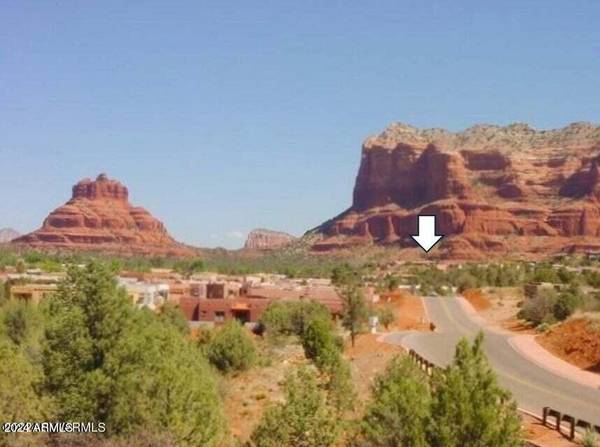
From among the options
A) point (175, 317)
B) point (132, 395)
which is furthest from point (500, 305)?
point (132, 395)

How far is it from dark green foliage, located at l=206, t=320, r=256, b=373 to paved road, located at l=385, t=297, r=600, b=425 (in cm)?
917

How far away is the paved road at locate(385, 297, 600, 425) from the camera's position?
2783 cm

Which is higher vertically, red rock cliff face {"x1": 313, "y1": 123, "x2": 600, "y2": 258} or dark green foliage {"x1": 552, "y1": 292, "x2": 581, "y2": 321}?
red rock cliff face {"x1": 313, "y1": 123, "x2": 600, "y2": 258}

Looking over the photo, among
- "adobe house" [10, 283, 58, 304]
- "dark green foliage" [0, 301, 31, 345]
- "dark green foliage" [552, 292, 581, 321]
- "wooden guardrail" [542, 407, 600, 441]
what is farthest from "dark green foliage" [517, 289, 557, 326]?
"adobe house" [10, 283, 58, 304]

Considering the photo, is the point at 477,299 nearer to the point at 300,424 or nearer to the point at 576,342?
the point at 576,342

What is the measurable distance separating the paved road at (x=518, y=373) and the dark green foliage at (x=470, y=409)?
34.9 ft

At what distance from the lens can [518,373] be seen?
35.7 m

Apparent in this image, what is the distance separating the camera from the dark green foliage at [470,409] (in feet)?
48.9

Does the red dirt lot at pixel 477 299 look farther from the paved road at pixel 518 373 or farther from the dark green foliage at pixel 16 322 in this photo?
the dark green foliage at pixel 16 322

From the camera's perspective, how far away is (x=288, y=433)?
62.9 ft

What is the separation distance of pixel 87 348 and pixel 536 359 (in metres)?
27.4

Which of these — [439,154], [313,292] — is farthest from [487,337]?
[439,154]

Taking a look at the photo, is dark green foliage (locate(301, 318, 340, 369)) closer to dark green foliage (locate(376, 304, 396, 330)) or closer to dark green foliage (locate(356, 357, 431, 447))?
dark green foliage (locate(356, 357, 431, 447))

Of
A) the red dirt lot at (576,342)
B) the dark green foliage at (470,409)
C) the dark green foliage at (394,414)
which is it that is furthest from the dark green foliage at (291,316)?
the dark green foliage at (470,409)
